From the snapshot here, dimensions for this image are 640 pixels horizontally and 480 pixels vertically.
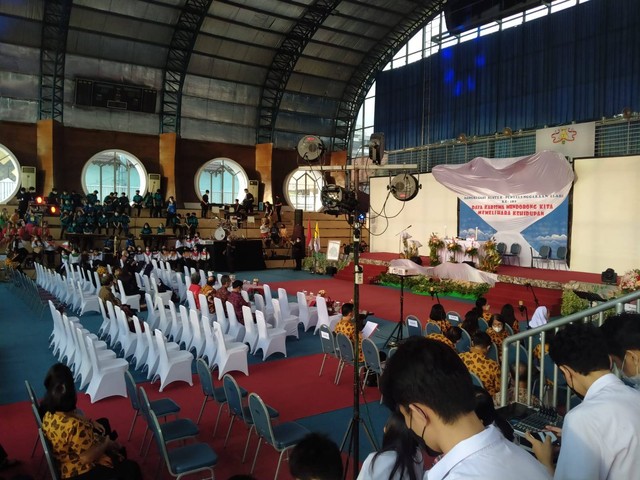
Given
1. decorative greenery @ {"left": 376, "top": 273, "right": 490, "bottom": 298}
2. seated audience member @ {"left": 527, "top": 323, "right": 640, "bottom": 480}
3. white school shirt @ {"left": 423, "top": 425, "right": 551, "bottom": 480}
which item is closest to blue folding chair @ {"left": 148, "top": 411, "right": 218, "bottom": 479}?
seated audience member @ {"left": 527, "top": 323, "right": 640, "bottom": 480}

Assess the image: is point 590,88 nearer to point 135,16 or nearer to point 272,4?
point 272,4

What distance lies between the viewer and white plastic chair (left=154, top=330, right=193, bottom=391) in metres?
5.61

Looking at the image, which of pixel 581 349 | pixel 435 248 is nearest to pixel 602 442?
pixel 581 349

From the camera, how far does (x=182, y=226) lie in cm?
1914

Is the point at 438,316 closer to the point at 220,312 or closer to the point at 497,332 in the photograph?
the point at 497,332

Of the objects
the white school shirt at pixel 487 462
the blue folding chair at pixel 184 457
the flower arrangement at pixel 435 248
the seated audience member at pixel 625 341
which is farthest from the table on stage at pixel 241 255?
the white school shirt at pixel 487 462

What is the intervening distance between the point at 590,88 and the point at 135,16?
17.0 m

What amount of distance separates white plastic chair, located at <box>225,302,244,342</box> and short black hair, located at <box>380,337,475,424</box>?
6295 millimetres

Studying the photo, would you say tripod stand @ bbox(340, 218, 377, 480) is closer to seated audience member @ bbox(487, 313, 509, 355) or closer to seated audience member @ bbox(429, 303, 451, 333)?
seated audience member @ bbox(487, 313, 509, 355)

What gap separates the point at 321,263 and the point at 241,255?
3.12 metres

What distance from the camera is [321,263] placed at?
690 inches

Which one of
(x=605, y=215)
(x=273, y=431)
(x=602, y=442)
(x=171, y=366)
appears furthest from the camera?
(x=605, y=215)

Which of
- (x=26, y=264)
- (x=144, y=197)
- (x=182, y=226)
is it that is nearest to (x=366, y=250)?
(x=182, y=226)

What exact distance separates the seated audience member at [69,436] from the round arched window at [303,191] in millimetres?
21861
